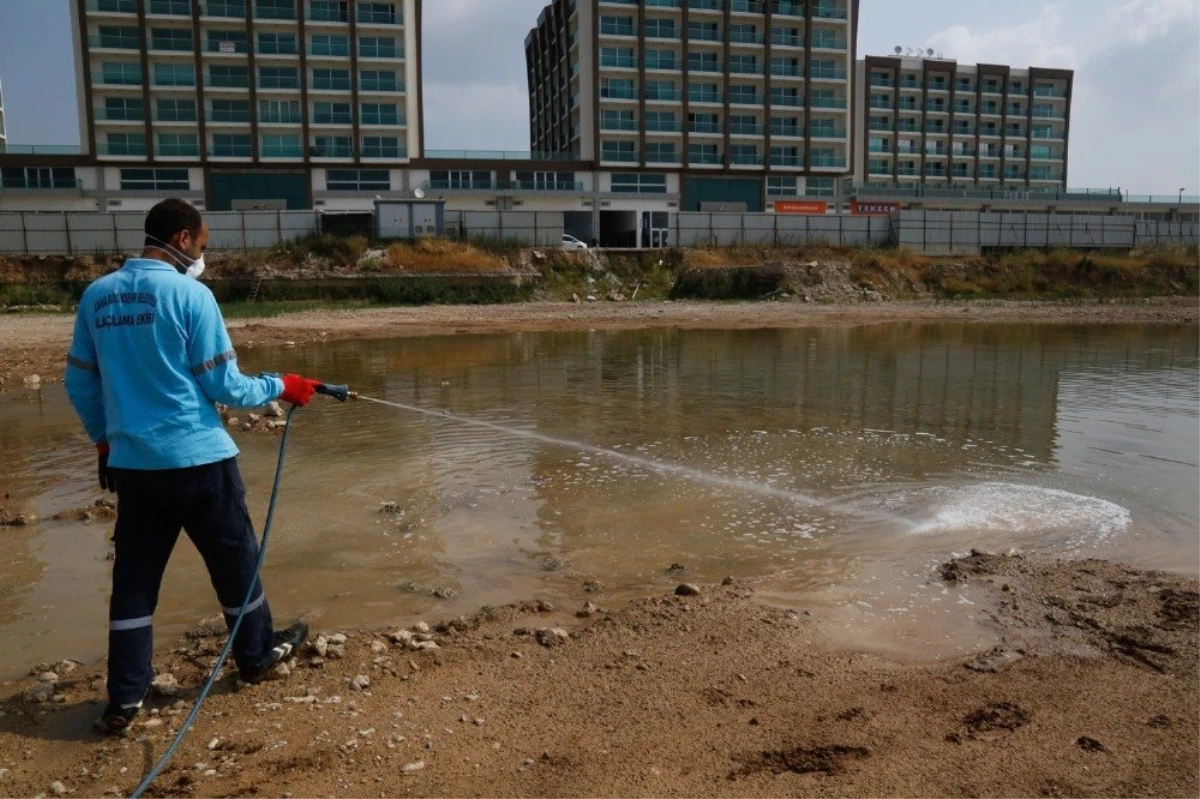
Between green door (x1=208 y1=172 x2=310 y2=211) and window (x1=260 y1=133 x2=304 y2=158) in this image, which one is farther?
window (x1=260 y1=133 x2=304 y2=158)

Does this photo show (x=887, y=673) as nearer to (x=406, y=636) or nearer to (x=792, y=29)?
(x=406, y=636)

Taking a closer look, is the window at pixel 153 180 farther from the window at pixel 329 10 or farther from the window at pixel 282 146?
the window at pixel 329 10

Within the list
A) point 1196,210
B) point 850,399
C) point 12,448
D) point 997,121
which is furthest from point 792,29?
point 12,448

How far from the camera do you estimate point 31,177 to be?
210 feet

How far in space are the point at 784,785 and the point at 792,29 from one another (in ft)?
259

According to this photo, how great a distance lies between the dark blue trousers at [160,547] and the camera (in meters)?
4.10

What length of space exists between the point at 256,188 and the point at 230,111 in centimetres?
557

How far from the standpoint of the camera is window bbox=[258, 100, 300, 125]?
216 ft

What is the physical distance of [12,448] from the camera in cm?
1080

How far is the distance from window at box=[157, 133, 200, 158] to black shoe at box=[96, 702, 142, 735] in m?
68.9

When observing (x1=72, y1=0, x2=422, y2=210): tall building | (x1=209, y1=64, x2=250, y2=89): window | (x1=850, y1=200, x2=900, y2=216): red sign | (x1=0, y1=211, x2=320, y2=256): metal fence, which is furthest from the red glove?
(x1=850, y1=200, x2=900, y2=216): red sign

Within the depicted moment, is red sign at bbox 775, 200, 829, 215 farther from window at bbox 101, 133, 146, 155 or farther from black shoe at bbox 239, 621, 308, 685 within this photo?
black shoe at bbox 239, 621, 308, 685

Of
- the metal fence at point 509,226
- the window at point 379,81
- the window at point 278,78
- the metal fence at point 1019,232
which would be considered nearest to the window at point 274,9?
the window at point 278,78

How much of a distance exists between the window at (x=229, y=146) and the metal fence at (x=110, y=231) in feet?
89.9
